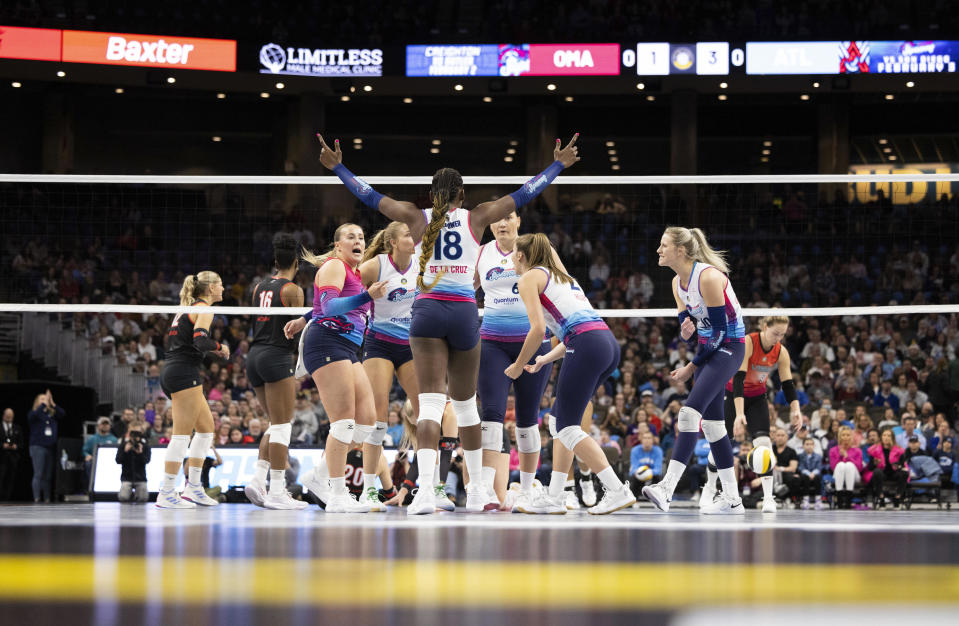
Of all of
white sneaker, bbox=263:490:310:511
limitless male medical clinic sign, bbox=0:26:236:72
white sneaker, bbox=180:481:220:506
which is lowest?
white sneaker, bbox=180:481:220:506

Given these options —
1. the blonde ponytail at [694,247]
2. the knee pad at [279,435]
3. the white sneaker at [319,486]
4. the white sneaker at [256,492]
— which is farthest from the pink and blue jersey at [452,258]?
the white sneaker at [256,492]

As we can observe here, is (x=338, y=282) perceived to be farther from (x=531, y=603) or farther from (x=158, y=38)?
(x=158, y=38)

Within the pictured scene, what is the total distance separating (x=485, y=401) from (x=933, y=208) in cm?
1866

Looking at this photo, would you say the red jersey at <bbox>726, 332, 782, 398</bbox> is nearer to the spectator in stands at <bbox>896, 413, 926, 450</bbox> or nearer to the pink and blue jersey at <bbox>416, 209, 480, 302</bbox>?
the pink and blue jersey at <bbox>416, 209, 480, 302</bbox>

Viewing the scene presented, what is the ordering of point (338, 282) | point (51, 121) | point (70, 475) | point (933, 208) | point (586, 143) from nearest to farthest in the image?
point (338, 282), point (70, 475), point (933, 208), point (51, 121), point (586, 143)

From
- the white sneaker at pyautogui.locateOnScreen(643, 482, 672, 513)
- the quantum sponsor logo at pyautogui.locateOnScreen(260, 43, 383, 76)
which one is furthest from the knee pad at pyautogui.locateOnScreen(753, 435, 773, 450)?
the quantum sponsor logo at pyautogui.locateOnScreen(260, 43, 383, 76)

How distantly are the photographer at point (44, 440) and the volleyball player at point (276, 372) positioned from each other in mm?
9106

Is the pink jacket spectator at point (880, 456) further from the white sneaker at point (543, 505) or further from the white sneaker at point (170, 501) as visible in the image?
the white sneaker at point (170, 501)

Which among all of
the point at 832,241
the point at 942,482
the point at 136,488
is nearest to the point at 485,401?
the point at 136,488

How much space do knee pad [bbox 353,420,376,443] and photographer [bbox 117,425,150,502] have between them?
686cm

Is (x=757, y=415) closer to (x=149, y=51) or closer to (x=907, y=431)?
(x=907, y=431)

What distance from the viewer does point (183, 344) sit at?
27.5 feet

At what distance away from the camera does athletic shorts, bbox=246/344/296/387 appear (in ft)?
24.6

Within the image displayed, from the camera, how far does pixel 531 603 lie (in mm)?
2385
